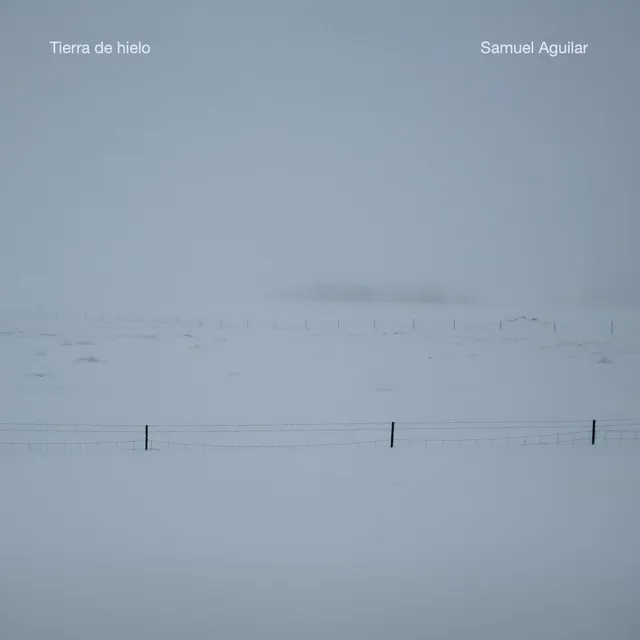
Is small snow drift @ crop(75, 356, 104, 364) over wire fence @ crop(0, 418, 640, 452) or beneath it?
over

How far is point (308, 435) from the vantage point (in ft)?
14.9

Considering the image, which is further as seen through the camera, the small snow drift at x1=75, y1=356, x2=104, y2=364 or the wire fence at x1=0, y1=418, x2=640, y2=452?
the small snow drift at x1=75, y1=356, x2=104, y2=364

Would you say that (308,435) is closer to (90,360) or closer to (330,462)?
(330,462)

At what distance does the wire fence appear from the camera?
423 cm

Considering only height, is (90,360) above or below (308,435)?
above

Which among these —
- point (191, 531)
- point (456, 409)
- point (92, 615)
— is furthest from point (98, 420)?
point (456, 409)

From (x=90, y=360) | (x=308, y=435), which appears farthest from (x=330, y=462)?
(x=90, y=360)

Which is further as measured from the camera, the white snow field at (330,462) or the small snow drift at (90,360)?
the small snow drift at (90,360)

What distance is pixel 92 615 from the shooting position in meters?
2.37

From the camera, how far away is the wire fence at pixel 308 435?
4.23m

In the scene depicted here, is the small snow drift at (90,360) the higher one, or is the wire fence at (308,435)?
the small snow drift at (90,360)

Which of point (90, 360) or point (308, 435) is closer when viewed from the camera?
point (308, 435)

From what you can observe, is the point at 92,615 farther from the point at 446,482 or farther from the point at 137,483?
the point at 446,482

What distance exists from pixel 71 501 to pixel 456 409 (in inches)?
157
